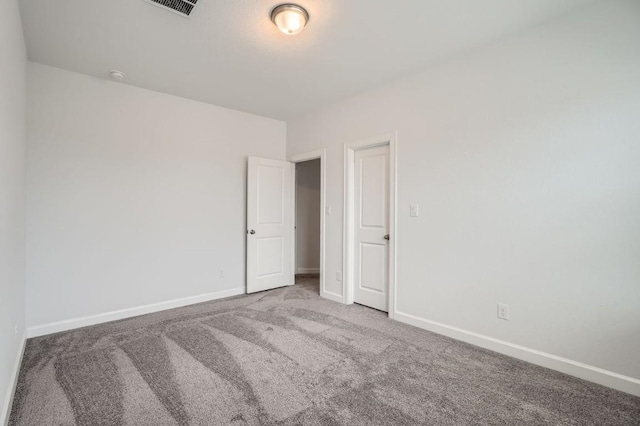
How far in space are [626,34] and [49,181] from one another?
4.85m

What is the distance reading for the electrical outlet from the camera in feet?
7.97

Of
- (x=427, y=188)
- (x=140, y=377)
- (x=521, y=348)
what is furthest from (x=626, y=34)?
(x=140, y=377)

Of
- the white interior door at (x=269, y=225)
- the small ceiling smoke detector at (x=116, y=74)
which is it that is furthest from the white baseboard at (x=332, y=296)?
the small ceiling smoke detector at (x=116, y=74)

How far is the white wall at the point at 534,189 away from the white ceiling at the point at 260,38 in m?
0.30

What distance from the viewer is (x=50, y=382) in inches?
79.6

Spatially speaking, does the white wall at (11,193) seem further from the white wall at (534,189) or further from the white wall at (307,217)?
the white wall at (307,217)

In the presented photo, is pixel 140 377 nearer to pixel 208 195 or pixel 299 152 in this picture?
pixel 208 195

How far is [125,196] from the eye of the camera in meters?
3.30

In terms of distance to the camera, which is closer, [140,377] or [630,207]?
[630,207]

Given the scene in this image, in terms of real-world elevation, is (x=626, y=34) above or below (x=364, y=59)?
below

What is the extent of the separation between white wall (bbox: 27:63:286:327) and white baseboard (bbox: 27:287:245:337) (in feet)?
0.16

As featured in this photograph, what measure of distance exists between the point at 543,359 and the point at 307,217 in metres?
4.38

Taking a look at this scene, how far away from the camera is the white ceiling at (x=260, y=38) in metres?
2.10

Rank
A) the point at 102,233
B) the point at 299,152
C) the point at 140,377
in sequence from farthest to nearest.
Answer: the point at 299,152 → the point at 102,233 → the point at 140,377
